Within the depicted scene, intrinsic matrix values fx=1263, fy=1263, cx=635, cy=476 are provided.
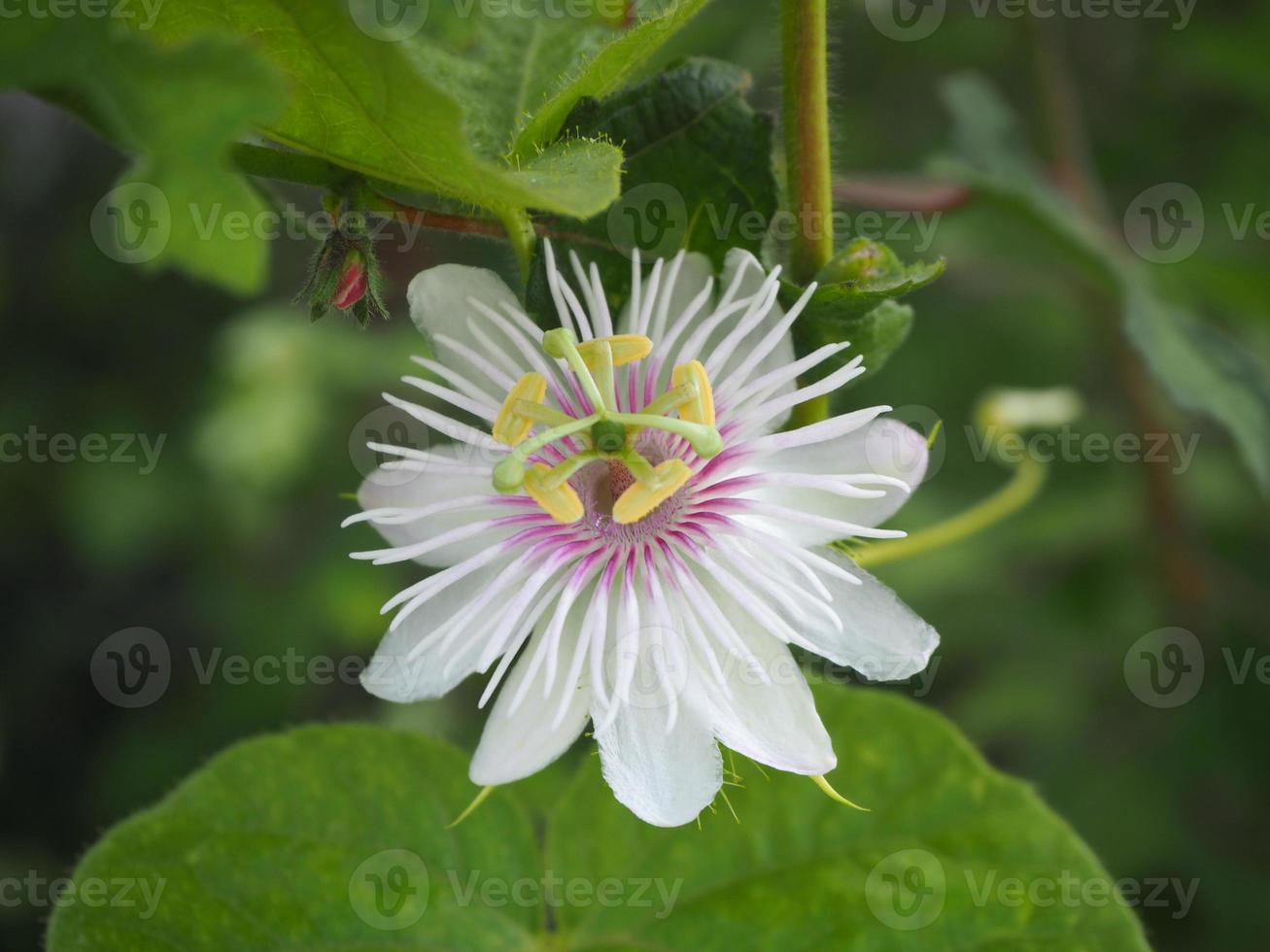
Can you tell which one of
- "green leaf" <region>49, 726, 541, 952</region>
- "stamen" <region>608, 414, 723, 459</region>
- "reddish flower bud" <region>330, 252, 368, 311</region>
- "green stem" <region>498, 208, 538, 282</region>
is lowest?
"green leaf" <region>49, 726, 541, 952</region>

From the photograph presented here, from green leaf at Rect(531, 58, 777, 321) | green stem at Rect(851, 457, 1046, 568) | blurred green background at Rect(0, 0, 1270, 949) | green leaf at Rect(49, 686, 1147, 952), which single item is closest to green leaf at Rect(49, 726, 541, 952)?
green leaf at Rect(49, 686, 1147, 952)

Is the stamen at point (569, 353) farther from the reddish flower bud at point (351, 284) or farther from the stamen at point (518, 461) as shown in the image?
the reddish flower bud at point (351, 284)

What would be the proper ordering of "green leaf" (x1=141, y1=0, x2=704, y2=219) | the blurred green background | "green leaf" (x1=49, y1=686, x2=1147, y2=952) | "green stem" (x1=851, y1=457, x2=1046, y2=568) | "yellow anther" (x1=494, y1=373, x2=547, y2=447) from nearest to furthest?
"green leaf" (x1=141, y1=0, x2=704, y2=219), "yellow anther" (x1=494, y1=373, x2=547, y2=447), "green leaf" (x1=49, y1=686, x2=1147, y2=952), "green stem" (x1=851, y1=457, x2=1046, y2=568), the blurred green background

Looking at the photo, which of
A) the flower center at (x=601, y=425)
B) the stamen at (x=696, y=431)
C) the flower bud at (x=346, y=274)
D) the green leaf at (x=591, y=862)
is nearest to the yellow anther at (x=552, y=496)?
the flower center at (x=601, y=425)

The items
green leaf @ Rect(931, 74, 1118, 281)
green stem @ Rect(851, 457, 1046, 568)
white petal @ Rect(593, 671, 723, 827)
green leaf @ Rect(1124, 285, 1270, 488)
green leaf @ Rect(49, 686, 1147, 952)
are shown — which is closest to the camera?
white petal @ Rect(593, 671, 723, 827)

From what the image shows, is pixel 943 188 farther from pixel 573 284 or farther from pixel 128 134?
pixel 128 134

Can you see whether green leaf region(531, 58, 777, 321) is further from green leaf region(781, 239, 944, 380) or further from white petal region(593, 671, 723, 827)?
white petal region(593, 671, 723, 827)
